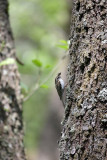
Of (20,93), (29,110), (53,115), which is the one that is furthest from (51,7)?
(20,93)

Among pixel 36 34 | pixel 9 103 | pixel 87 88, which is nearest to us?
pixel 87 88

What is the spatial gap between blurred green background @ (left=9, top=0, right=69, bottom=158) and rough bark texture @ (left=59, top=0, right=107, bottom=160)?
628 cm

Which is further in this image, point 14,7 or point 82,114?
point 14,7

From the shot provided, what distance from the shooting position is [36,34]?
10211mm

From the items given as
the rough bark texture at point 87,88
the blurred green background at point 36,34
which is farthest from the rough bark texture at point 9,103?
the blurred green background at point 36,34

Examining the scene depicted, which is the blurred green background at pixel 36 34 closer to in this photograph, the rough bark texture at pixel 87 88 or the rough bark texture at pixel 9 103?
the rough bark texture at pixel 9 103

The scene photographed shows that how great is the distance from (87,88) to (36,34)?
8.77m

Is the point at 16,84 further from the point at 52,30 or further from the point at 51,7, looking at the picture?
the point at 52,30

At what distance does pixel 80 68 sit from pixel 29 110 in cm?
1132

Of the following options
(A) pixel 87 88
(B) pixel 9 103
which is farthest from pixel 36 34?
(A) pixel 87 88

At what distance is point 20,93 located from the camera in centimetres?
297

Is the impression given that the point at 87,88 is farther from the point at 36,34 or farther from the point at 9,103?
the point at 36,34

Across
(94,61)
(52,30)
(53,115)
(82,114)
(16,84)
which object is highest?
(94,61)

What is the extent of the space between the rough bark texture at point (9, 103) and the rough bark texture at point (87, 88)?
104cm
